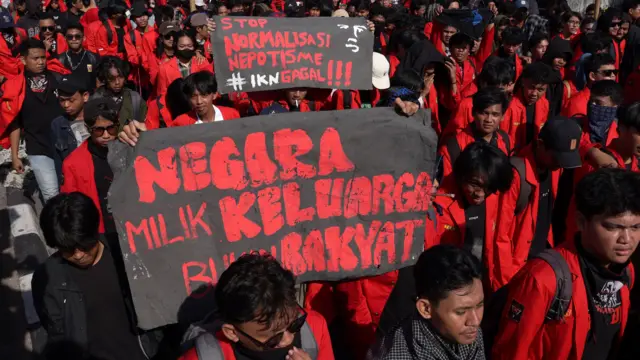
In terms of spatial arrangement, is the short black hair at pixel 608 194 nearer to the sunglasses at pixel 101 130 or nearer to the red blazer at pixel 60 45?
the sunglasses at pixel 101 130

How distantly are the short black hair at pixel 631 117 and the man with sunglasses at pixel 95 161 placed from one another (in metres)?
3.14

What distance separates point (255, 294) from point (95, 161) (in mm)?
1978

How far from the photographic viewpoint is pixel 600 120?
452cm

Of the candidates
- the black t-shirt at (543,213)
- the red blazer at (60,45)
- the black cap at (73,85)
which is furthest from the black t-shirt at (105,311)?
the red blazer at (60,45)

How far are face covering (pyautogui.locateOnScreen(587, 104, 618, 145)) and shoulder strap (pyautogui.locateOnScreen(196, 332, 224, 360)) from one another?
3.57 meters

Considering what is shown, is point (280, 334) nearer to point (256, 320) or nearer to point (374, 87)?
point (256, 320)

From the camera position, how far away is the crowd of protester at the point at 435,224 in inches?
85.1

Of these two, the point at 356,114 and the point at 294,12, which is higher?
the point at 356,114

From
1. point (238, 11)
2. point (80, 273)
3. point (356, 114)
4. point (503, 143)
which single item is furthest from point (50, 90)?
point (238, 11)

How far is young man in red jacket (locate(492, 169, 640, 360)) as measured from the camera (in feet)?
7.41

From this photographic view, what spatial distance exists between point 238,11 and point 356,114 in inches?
294

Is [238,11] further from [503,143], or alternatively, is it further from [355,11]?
[503,143]

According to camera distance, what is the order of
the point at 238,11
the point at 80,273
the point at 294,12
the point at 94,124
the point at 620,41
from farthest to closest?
the point at 294,12, the point at 238,11, the point at 620,41, the point at 94,124, the point at 80,273

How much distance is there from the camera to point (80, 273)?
265 centimetres
